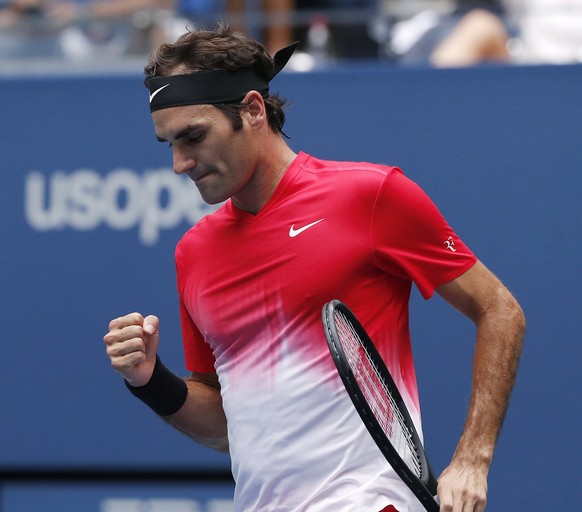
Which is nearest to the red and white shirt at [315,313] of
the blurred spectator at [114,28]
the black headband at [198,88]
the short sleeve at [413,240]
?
the short sleeve at [413,240]

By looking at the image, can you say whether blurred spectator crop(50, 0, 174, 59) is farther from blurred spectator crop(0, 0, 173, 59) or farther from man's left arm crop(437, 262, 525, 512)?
man's left arm crop(437, 262, 525, 512)

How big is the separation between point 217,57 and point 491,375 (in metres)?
1.01

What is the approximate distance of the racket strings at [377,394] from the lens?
230cm

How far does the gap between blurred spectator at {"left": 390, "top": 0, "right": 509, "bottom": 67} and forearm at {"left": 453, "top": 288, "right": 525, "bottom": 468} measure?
2.41m

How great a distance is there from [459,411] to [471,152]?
1041 mm

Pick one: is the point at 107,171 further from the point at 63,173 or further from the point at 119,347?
the point at 119,347

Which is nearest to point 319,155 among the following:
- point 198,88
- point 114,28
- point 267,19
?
point 267,19

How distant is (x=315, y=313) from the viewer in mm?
2561

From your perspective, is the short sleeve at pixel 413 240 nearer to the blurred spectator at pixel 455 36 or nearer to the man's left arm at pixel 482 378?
the man's left arm at pixel 482 378

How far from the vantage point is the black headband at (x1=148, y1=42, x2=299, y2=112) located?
8.50 feet

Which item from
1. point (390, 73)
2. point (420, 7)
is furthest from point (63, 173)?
point (420, 7)

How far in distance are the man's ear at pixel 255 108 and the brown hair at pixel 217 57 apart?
1.2 inches

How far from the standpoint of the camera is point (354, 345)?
237 centimetres

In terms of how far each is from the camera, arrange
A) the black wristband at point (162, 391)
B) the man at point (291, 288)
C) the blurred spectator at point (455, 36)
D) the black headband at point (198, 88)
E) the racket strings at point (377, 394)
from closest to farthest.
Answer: the racket strings at point (377, 394), the man at point (291, 288), the black headband at point (198, 88), the black wristband at point (162, 391), the blurred spectator at point (455, 36)
